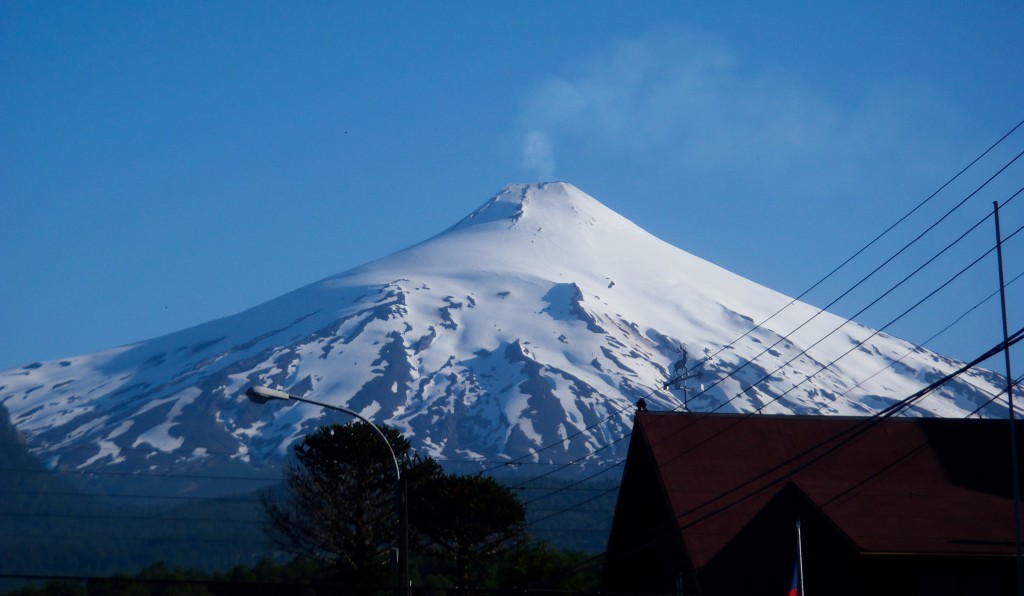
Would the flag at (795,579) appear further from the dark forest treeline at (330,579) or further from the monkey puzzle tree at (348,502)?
the monkey puzzle tree at (348,502)

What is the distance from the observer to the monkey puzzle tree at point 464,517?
54.6m

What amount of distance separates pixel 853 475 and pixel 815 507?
3593mm

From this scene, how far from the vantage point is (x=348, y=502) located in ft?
179

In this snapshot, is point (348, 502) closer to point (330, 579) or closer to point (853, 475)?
point (330, 579)

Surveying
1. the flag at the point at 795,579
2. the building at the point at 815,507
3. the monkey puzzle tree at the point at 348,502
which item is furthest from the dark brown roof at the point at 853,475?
the monkey puzzle tree at the point at 348,502

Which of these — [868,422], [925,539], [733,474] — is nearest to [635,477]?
[733,474]

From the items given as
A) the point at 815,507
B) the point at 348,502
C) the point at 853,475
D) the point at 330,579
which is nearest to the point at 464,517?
the point at 348,502

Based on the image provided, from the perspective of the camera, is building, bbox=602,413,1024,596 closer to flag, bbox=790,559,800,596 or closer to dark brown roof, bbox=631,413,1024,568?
dark brown roof, bbox=631,413,1024,568

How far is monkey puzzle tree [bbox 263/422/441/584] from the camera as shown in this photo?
53.7 metres

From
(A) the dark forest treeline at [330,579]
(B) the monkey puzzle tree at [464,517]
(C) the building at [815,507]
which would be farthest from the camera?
(B) the monkey puzzle tree at [464,517]

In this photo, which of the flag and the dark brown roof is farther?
the dark brown roof

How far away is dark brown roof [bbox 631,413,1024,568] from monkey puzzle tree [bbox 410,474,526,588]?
24.1 m

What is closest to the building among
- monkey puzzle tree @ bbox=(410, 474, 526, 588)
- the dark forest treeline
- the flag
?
the flag

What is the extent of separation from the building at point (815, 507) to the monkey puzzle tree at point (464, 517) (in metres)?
21.7
